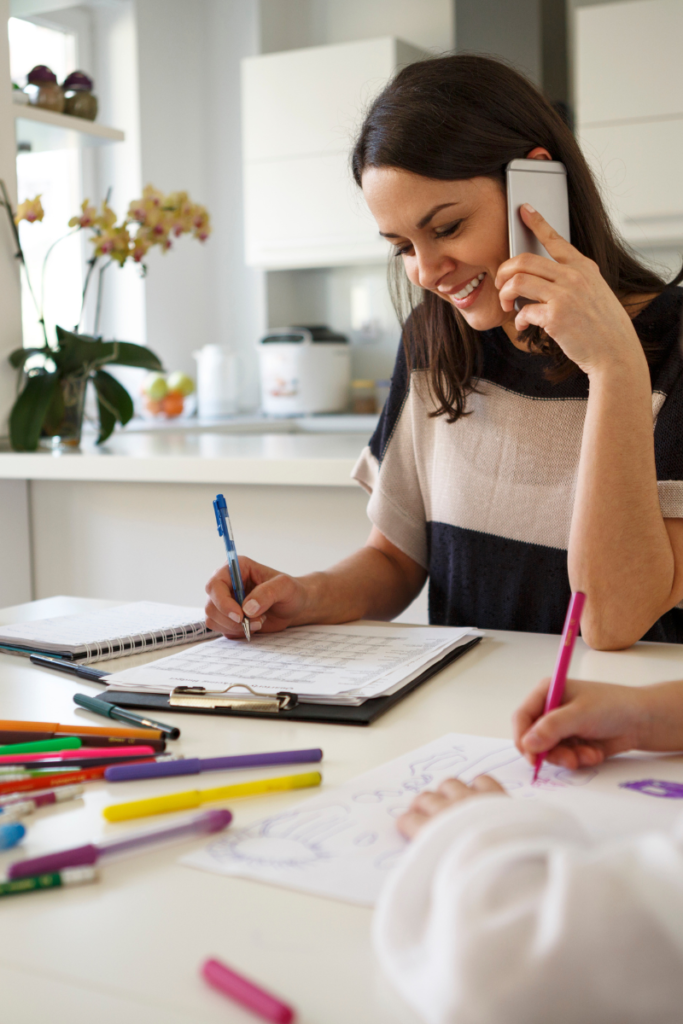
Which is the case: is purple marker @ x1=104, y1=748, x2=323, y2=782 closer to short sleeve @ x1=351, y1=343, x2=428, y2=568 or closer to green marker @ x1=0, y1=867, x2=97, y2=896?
green marker @ x1=0, y1=867, x2=97, y2=896

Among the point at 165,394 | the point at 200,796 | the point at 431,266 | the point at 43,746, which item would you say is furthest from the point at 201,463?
the point at 165,394

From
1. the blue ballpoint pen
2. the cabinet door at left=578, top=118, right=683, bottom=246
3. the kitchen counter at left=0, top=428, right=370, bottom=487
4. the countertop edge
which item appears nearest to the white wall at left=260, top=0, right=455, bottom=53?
the cabinet door at left=578, top=118, right=683, bottom=246

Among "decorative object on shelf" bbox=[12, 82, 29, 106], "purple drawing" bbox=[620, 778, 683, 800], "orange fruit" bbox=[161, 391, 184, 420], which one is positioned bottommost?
"purple drawing" bbox=[620, 778, 683, 800]

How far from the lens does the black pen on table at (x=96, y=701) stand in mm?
765

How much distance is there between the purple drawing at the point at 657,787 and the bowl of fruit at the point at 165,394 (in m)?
3.32

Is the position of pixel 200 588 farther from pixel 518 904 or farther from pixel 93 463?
pixel 518 904

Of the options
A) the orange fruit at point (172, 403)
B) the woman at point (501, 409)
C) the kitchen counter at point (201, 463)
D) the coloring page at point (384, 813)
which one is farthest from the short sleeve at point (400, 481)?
the orange fruit at point (172, 403)

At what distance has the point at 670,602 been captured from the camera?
1082 millimetres

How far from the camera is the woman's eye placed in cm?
115

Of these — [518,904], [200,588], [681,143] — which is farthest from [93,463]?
[681,143]

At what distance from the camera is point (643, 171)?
11.1 ft

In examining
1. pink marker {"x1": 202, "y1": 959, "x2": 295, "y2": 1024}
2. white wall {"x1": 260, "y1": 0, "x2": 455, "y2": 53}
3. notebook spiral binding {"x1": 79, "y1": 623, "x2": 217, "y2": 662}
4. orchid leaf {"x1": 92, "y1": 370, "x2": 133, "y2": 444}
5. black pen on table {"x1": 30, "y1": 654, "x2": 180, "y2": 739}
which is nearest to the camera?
pink marker {"x1": 202, "y1": 959, "x2": 295, "y2": 1024}

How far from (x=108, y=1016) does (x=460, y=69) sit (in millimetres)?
1052

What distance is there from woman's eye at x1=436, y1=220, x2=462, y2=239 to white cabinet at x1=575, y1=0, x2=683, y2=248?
2355 mm
